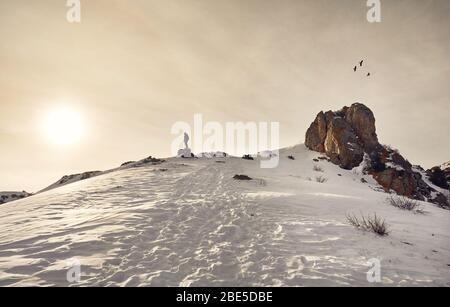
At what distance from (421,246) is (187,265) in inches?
205

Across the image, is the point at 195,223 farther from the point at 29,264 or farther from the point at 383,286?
the point at 383,286

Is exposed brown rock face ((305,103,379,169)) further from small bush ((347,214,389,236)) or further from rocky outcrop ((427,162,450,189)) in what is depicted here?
small bush ((347,214,389,236))

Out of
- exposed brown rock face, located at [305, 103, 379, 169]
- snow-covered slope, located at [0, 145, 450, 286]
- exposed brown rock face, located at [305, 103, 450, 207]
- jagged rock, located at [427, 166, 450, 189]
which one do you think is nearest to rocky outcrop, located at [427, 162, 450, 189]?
jagged rock, located at [427, 166, 450, 189]

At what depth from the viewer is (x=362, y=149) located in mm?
41406

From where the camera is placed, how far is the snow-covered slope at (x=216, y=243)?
4938 mm

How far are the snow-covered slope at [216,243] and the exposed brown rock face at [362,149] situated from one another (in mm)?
30174

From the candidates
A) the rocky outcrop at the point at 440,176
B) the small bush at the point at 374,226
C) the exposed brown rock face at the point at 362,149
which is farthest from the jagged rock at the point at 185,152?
the rocky outcrop at the point at 440,176

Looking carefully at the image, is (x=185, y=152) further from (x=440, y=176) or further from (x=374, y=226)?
(x=440, y=176)

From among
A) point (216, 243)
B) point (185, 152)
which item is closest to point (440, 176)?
point (185, 152)

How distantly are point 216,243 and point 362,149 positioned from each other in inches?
1591

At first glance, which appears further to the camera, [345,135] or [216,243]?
[345,135]

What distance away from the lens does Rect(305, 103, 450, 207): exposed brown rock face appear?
121 feet

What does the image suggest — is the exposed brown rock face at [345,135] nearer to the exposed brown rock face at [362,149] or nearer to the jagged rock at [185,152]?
the exposed brown rock face at [362,149]
